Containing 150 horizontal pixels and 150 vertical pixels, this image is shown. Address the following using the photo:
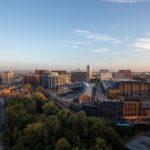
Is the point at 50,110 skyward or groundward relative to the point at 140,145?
skyward

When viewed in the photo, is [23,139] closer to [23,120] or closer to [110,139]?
[23,120]

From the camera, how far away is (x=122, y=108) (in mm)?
24891

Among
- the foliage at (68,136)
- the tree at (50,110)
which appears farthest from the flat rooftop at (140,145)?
the tree at (50,110)

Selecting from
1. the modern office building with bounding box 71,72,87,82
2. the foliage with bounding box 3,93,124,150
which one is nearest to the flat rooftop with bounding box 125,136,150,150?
the foliage with bounding box 3,93,124,150

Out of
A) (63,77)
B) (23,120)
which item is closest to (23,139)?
(23,120)

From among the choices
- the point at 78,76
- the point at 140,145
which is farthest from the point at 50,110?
the point at 78,76

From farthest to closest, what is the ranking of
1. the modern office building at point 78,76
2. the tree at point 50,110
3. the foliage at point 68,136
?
the modern office building at point 78,76
the tree at point 50,110
the foliage at point 68,136

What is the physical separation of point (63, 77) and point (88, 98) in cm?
3368

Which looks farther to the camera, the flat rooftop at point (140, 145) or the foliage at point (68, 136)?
the flat rooftop at point (140, 145)

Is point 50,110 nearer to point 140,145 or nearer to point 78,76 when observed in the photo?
Answer: point 140,145

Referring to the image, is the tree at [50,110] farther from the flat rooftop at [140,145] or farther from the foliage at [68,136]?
the flat rooftop at [140,145]

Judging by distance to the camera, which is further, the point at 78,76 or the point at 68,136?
the point at 78,76

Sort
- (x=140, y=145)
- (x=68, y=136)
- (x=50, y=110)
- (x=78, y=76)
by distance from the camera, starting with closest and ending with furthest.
A: (x=140, y=145) < (x=68, y=136) < (x=50, y=110) < (x=78, y=76)

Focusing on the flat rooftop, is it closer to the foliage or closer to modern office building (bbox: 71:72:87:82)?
the foliage
